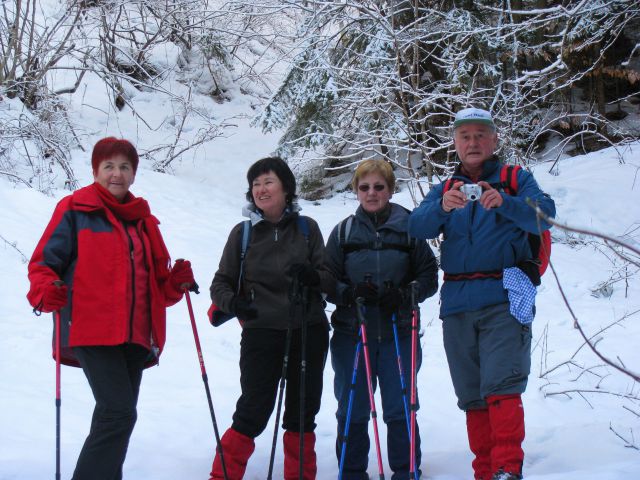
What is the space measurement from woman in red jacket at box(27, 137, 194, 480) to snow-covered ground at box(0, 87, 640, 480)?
2.83 feet

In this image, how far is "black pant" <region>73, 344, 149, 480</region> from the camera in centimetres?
291

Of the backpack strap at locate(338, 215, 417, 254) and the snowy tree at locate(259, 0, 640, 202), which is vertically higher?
the snowy tree at locate(259, 0, 640, 202)

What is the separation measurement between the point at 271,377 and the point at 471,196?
144 centimetres

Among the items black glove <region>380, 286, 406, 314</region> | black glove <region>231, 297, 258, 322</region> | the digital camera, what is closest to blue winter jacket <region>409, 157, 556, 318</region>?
the digital camera

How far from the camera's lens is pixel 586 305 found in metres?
6.61

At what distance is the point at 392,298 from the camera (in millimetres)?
3479

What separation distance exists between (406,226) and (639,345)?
9.43 feet

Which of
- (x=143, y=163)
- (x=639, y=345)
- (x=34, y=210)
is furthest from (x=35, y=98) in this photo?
(x=639, y=345)

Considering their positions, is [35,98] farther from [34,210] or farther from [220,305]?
[220,305]

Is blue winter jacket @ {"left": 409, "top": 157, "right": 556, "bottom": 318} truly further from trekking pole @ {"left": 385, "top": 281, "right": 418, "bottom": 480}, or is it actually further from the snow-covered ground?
the snow-covered ground

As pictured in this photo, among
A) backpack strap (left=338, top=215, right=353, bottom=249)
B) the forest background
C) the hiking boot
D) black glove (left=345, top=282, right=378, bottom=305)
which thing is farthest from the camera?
the forest background

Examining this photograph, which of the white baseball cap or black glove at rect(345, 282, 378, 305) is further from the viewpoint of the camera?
black glove at rect(345, 282, 378, 305)

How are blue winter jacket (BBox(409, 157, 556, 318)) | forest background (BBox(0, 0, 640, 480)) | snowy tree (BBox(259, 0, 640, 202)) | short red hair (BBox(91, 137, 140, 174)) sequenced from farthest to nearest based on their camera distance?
snowy tree (BBox(259, 0, 640, 202))
forest background (BBox(0, 0, 640, 480))
short red hair (BBox(91, 137, 140, 174))
blue winter jacket (BBox(409, 157, 556, 318))

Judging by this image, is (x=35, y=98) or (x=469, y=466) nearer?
(x=469, y=466)
